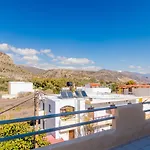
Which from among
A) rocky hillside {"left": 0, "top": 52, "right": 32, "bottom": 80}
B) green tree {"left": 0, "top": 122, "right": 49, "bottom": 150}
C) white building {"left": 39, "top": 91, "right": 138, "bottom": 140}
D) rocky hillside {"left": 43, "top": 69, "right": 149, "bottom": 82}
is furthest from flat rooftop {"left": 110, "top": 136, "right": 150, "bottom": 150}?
rocky hillside {"left": 43, "top": 69, "right": 149, "bottom": 82}

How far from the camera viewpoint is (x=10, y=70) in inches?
1492

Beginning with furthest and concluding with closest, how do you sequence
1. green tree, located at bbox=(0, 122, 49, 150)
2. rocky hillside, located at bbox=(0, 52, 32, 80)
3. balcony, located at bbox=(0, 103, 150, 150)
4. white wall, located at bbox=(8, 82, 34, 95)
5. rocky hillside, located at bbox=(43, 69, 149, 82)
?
rocky hillside, located at bbox=(43, 69, 149, 82)
rocky hillside, located at bbox=(0, 52, 32, 80)
white wall, located at bbox=(8, 82, 34, 95)
green tree, located at bbox=(0, 122, 49, 150)
balcony, located at bbox=(0, 103, 150, 150)

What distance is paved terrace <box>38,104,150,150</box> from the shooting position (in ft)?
7.54

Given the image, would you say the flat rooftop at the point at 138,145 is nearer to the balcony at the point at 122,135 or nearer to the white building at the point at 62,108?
the balcony at the point at 122,135

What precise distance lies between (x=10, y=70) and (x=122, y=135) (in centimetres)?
3803

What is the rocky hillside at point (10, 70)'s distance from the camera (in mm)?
35659

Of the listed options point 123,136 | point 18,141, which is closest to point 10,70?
point 18,141

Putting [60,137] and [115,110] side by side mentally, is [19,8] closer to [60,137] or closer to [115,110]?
[60,137]

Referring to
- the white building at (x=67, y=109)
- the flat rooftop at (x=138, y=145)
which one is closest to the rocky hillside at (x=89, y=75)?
the white building at (x=67, y=109)

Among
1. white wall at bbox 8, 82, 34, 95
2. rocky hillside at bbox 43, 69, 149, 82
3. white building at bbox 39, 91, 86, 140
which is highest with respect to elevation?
rocky hillside at bbox 43, 69, 149, 82

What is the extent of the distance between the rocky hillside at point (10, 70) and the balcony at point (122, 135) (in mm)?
34541

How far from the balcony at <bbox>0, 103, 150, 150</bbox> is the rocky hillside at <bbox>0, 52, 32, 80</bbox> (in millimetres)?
34541

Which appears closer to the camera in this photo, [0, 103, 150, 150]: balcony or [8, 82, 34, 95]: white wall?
[0, 103, 150, 150]: balcony

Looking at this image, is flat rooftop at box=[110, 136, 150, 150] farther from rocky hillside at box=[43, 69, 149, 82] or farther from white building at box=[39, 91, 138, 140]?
rocky hillside at box=[43, 69, 149, 82]
